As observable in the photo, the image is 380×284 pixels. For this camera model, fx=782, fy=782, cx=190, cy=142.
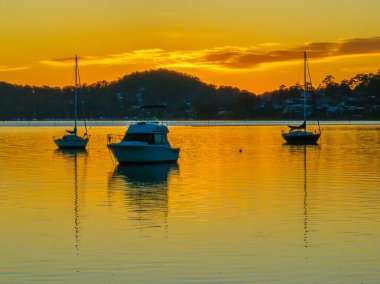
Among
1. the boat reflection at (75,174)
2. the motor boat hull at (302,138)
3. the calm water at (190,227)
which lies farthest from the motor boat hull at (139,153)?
the motor boat hull at (302,138)

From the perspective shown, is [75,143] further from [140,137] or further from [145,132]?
[145,132]

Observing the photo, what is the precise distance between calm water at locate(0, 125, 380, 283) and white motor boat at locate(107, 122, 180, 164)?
20.6 ft

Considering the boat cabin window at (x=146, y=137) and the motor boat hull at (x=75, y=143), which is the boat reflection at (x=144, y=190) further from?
the motor boat hull at (x=75, y=143)

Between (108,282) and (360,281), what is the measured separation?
22.8 ft

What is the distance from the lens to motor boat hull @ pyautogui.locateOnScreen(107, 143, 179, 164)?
61812 mm

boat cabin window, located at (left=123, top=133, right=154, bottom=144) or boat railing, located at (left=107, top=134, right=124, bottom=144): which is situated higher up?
boat cabin window, located at (left=123, top=133, right=154, bottom=144)

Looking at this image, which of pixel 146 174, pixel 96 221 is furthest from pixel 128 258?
pixel 146 174

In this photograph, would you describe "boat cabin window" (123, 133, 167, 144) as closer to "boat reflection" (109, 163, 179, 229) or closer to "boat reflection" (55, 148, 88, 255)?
"boat reflection" (109, 163, 179, 229)

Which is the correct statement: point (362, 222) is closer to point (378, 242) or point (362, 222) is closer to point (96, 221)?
point (378, 242)

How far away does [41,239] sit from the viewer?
27719mm

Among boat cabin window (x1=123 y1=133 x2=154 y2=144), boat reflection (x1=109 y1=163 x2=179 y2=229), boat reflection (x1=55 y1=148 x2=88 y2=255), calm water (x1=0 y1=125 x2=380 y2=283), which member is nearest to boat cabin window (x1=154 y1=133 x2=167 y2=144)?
boat cabin window (x1=123 y1=133 x2=154 y2=144)

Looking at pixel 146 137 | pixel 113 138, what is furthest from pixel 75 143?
pixel 146 137

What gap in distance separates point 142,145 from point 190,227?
31.7 meters

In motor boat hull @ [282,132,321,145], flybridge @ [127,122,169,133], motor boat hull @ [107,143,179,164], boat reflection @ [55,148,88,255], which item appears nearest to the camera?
boat reflection @ [55,148,88,255]
